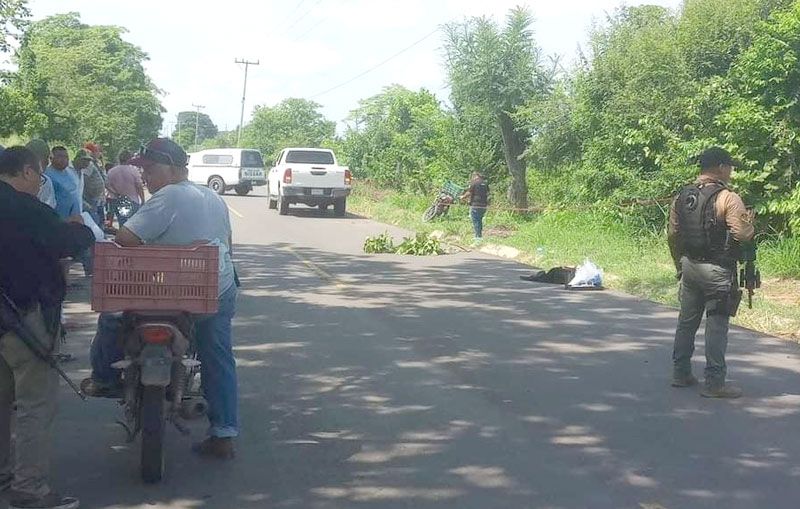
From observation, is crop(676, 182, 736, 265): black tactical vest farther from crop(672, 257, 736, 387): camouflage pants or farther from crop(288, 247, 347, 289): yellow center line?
crop(288, 247, 347, 289): yellow center line

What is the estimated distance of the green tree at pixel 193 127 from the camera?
161 meters

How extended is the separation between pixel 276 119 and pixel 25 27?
77.7 meters

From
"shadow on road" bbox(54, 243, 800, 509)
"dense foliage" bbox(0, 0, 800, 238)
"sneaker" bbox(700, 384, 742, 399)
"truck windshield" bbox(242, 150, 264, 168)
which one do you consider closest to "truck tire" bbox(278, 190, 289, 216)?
"dense foliage" bbox(0, 0, 800, 238)

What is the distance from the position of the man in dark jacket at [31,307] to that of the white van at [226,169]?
40904 mm

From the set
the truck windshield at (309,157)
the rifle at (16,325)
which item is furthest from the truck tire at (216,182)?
the rifle at (16,325)

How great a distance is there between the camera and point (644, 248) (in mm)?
18391

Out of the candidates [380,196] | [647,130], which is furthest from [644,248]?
[380,196]

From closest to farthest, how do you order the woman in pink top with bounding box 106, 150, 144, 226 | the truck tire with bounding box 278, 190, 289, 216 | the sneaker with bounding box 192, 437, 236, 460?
1. the sneaker with bounding box 192, 437, 236, 460
2. the woman in pink top with bounding box 106, 150, 144, 226
3. the truck tire with bounding box 278, 190, 289, 216

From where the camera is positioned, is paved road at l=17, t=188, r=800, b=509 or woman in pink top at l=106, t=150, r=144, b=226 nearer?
paved road at l=17, t=188, r=800, b=509

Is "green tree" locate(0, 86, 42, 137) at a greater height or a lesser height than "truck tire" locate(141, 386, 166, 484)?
greater

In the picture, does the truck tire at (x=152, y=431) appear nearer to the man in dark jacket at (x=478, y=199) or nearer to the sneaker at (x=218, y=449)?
the sneaker at (x=218, y=449)

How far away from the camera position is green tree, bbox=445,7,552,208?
87.1ft

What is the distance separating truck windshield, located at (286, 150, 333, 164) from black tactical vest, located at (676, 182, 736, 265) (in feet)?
79.5

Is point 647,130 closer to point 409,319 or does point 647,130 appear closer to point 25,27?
point 409,319
